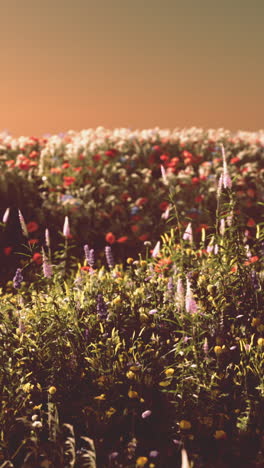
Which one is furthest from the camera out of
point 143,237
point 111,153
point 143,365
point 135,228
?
point 111,153

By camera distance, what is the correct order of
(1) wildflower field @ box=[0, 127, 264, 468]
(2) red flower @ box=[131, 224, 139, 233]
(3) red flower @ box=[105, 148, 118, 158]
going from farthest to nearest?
(3) red flower @ box=[105, 148, 118, 158], (2) red flower @ box=[131, 224, 139, 233], (1) wildflower field @ box=[0, 127, 264, 468]

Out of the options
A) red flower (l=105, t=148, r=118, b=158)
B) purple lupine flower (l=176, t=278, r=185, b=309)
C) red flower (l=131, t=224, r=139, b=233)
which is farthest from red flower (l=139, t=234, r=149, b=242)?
purple lupine flower (l=176, t=278, r=185, b=309)

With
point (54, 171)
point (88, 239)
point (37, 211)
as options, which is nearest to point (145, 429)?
point (88, 239)

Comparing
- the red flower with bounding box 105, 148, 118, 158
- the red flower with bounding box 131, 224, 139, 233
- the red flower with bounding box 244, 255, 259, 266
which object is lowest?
the red flower with bounding box 131, 224, 139, 233

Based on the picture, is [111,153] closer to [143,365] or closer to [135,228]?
[135,228]

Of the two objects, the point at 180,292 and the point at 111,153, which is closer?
the point at 180,292

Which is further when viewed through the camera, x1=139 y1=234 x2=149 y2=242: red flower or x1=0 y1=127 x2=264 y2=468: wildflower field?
x1=139 y1=234 x2=149 y2=242: red flower

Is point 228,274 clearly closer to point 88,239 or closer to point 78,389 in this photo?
point 78,389

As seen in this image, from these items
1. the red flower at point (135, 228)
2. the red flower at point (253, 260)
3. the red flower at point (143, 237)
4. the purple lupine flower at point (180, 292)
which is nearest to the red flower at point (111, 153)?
the red flower at point (135, 228)

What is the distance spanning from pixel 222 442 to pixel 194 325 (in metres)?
0.69

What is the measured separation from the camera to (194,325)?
10.4 ft

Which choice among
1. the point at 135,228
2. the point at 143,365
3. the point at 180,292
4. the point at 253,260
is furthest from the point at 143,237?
the point at 143,365

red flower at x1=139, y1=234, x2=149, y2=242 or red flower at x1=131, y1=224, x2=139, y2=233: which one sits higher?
red flower at x1=131, y1=224, x2=139, y2=233

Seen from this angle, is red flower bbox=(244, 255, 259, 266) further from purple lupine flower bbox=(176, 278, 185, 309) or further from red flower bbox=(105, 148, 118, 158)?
red flower bbox=(105, 148, 118, 158)
